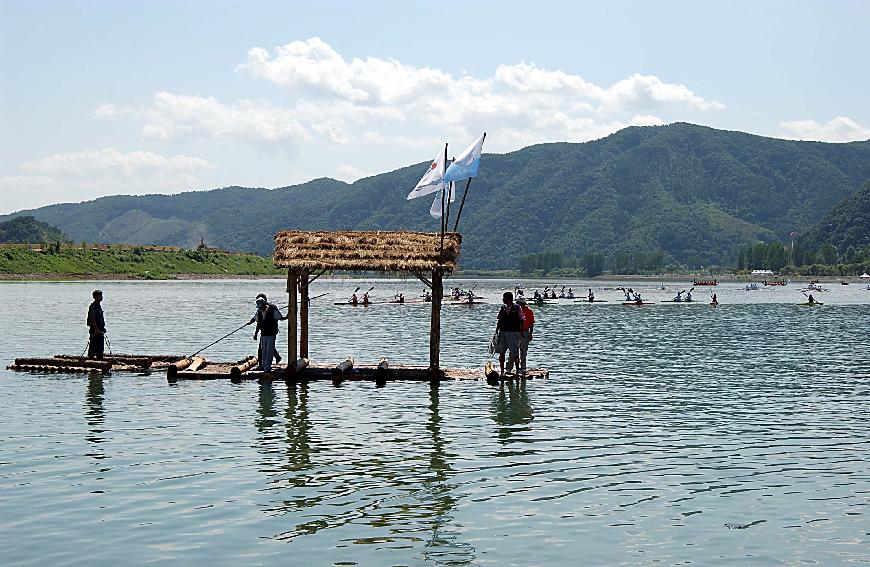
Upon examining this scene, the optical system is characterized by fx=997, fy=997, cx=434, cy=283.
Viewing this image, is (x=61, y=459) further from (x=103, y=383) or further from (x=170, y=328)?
(x=170, y=328)

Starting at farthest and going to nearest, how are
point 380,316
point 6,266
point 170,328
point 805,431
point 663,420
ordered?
1. point 6,266
2. point 380,316
3. point 170,328
4. point 663,420
5. point 805,431

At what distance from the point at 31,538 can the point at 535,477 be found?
8275 millimetres

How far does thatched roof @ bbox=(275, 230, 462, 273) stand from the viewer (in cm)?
2917

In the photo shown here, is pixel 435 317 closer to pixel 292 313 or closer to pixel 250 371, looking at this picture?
pixel 292 313

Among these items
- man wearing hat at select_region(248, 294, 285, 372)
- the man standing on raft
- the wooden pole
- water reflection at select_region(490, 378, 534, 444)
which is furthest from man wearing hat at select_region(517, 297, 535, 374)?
man wearing hat at select_region(248, 294, 285, 372)

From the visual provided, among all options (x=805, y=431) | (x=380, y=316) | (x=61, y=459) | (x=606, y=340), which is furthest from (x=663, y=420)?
(x=380, y=316)

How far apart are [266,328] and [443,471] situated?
1331cm

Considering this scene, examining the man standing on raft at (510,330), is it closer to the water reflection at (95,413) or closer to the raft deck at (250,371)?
the raft deck at (250,371)

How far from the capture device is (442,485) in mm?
16891

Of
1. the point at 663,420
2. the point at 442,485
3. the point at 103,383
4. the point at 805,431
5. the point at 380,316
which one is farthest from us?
the point at 380,316

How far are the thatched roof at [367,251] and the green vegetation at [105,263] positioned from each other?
118m

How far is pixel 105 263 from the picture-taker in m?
170

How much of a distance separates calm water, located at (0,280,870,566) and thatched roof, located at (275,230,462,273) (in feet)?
12.1

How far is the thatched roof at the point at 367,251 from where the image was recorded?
29.2 meters
